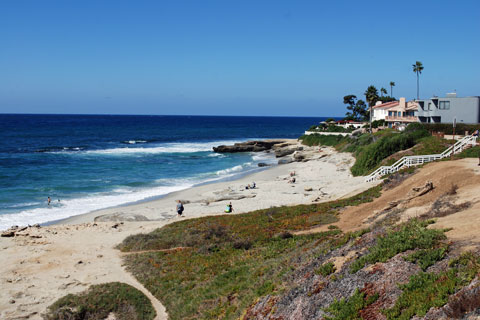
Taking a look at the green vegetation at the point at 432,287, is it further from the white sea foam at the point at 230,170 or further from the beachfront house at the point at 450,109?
the white sea foam at the point at 230,170

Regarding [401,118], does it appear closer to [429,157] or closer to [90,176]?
[429,157]

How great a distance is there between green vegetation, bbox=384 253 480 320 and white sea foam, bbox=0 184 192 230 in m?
28.0

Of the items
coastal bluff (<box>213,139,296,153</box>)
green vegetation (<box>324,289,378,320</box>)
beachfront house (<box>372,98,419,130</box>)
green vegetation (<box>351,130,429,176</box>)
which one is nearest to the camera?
green vegetation (<box>324,289,378,320</box>)

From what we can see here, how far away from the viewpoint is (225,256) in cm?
1830

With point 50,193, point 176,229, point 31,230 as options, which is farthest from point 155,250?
point 50,193

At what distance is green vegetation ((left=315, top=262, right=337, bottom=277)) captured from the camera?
11641mm

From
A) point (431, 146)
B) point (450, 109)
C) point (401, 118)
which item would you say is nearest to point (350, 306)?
point (431, 146)

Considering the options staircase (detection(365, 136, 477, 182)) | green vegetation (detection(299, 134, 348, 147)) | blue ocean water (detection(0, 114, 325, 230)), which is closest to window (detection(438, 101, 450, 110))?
staircase (detection(365, 136, 477, 182))

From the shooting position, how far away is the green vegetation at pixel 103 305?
559 inches

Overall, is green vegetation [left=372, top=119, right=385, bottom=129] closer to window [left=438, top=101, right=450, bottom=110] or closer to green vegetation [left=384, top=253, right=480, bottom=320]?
window [left=438, top=101, right=450, bottom=110]

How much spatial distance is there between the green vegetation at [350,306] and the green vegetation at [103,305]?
735 centimetres

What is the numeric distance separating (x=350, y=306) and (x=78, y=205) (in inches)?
1235

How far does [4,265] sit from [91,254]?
155 inches

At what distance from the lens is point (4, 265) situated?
63.7ft
